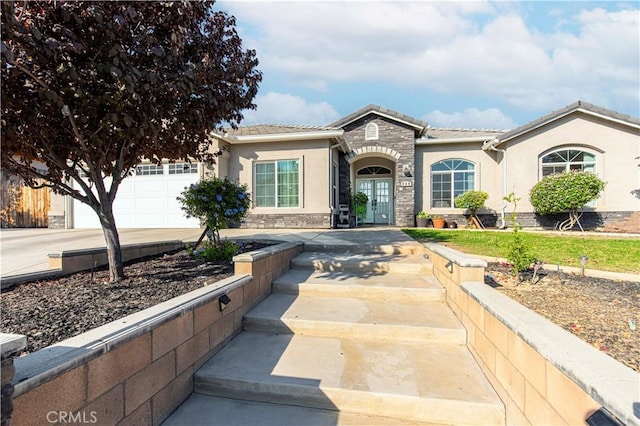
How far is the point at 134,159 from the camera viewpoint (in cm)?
368

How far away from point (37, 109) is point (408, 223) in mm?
11759

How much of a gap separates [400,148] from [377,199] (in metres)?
3.27

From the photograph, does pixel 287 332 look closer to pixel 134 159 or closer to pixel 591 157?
pixel 134 159

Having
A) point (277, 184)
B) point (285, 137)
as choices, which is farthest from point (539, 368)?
point (277, 184)

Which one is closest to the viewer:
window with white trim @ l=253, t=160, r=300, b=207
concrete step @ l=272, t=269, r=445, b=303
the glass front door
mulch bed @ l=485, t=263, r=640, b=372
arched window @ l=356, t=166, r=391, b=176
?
mulch bed @ l=485, t=263, r=640, b=372

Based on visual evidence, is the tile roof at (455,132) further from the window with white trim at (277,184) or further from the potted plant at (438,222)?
the window with white trim at (277,184)

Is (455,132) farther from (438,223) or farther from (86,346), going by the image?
(86,346)

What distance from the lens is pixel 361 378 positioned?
231 cm

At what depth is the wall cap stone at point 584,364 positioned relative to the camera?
1.14m

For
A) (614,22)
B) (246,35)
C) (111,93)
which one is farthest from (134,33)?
(614,22)

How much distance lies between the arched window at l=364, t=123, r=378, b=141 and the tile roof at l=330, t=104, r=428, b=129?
1.72ft

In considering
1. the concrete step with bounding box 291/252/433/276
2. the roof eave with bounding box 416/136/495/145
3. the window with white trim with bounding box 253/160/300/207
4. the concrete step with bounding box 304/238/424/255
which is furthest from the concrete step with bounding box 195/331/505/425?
the roof eave with bounding box 416/136/495/145

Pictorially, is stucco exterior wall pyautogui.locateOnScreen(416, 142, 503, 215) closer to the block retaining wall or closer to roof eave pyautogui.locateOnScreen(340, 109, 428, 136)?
roof eave pyautogui.locateOnScreen(340, 109, 428, 136)

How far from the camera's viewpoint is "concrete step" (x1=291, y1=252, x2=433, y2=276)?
446cm
